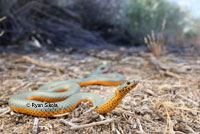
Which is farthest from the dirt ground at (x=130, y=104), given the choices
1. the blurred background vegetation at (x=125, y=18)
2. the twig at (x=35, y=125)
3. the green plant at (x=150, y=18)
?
the green plant at (x=150, y=18)

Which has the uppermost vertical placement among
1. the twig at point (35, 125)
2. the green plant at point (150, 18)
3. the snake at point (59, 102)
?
the green plant at point (150, 18)

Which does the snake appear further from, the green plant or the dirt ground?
the green plant

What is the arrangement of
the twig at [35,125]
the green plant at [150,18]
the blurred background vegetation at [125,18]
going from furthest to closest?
the green plant at [150,18], the blurred background vegetation at [125,18], the twig at [35,125]

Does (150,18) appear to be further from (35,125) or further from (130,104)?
(35,125)

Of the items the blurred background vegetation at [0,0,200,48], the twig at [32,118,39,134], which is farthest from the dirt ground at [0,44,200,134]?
the blurred background vegetation at [0,0,200,48]

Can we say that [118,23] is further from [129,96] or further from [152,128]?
[152,128]

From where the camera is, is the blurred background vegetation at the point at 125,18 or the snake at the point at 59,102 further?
the blurred background vegetation at the point at 125,18

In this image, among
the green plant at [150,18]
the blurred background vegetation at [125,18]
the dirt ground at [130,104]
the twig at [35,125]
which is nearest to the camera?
the twig at [35,125]

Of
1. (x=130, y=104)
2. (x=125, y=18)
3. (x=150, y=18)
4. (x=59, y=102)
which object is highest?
(x=125, y=18)

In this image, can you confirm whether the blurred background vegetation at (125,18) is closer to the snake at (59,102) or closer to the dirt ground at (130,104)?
the dirt ground at (130,104)

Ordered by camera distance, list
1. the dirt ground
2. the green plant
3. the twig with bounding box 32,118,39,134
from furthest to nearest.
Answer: the green plant
the dirt ground
the twig with bounding box 32,118,39,134

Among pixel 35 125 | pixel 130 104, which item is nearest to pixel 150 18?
pixel 130 104
